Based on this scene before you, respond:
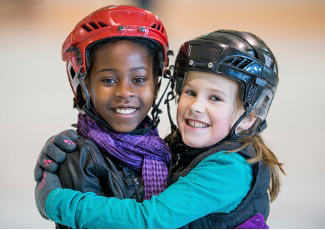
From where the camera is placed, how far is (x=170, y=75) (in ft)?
5.32

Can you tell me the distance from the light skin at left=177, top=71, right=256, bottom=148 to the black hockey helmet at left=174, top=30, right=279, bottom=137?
0.03 metres

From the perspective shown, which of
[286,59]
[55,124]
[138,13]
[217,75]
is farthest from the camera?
[286,59]

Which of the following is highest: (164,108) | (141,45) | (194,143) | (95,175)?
(141,45)

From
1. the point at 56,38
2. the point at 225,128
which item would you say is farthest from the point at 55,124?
the point at 225,128

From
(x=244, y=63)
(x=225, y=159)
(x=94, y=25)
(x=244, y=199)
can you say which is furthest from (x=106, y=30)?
(x=244, y=199)

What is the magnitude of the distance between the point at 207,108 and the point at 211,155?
0.55 feet

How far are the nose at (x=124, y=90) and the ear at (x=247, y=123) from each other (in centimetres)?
42

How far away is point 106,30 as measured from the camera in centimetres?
144

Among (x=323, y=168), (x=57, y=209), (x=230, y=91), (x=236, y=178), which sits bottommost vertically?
(x=323, y=168)

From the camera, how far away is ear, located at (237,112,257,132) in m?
1.50

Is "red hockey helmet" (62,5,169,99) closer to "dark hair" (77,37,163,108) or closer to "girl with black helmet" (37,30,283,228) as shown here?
"dark hair" (77,37,163,108)

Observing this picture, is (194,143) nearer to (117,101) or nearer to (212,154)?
(212,154)

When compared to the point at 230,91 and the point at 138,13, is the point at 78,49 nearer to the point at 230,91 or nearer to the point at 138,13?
the point at 138,13

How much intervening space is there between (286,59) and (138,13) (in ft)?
8.99
